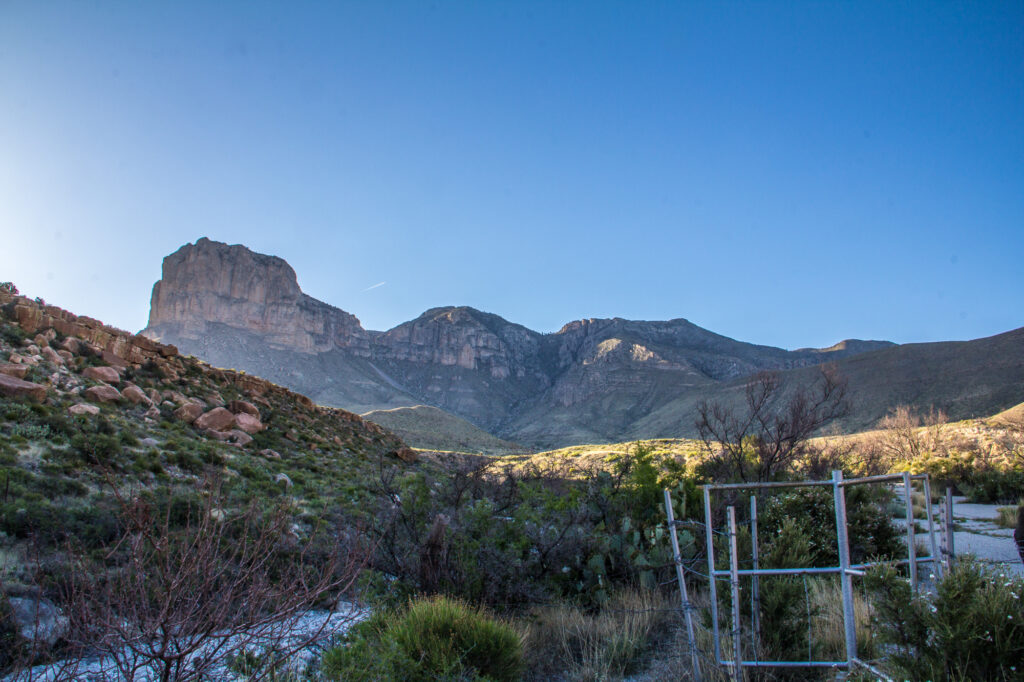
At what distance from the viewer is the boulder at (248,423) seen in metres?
17.0

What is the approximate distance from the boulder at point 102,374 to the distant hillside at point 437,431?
3515 centimetres

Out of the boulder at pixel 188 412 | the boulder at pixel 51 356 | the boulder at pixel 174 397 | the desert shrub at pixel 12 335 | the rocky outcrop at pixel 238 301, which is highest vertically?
the rocky outcrop at pixel 238 301

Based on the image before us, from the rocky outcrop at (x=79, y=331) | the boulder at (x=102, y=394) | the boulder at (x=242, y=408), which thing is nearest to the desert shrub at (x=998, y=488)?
the boulder at (x=242, y=408)

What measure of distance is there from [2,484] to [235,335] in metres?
99.5

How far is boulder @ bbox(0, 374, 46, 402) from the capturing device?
1118 centimetres

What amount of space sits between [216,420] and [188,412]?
870 mm

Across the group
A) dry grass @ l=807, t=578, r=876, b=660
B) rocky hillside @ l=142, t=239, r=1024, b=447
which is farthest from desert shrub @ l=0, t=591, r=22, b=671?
rocky hillside @ l=142, t=239, r=1024, b=447

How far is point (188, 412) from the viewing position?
1536cm

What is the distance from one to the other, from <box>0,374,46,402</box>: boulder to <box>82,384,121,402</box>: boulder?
1.41 metres

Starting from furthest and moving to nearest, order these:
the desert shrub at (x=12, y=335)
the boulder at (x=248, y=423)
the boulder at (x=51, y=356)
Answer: the boulder at (x=248, y=423)
the boulder at (x=51, y=356)
the desert shrub at (x=12, y=335)

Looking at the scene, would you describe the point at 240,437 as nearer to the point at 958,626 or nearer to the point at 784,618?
the point at 784,618

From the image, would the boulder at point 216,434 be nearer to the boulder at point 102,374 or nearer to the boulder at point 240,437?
the boulder at point 240,437

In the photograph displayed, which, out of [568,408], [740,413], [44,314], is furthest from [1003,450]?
[568,408]

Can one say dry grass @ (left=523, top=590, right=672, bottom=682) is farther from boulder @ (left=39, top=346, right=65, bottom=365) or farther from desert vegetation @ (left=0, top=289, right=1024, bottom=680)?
boulder @ (left=39, top=346, right=65, bottom=365)
